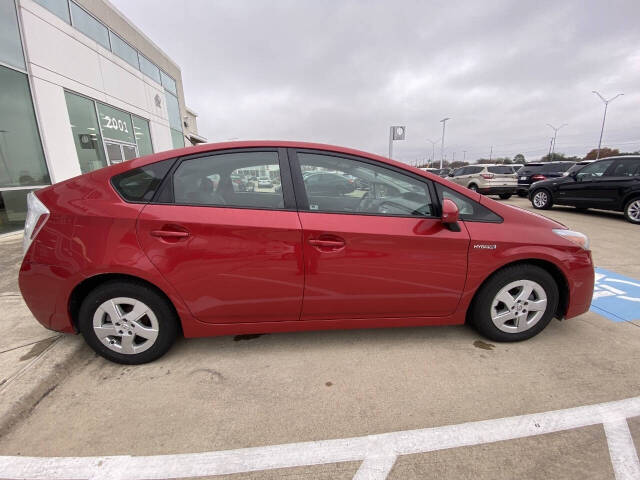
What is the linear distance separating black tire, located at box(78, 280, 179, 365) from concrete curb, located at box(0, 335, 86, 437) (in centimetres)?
26

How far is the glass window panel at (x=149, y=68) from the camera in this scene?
12194mm

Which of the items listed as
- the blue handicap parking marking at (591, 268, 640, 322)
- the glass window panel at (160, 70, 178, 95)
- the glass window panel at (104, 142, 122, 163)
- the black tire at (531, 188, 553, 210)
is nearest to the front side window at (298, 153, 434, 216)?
the blue handicap parking marking at (591, 268, 640, 322)

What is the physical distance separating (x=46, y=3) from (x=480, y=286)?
34.8ft

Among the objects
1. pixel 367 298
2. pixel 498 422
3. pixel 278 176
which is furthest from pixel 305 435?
pixel 278 176

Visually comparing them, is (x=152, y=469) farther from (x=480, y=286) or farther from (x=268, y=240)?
(x=480, y=286)

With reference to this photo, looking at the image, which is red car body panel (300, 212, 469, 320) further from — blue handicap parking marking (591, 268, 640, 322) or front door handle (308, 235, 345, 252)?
blue handicap parking marking (591, 268, 640, 322)

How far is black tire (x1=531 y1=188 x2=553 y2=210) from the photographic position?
961cm

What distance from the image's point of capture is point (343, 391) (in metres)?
2.00

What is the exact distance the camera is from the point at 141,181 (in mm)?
2088

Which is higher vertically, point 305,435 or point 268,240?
point 268,240

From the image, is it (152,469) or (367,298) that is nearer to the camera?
(152,469)

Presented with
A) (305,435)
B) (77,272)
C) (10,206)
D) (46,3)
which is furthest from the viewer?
(46,3)

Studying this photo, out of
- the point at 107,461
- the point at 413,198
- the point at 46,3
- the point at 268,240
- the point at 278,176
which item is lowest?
the point at 107,461

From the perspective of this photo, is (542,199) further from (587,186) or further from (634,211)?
(634,211)
